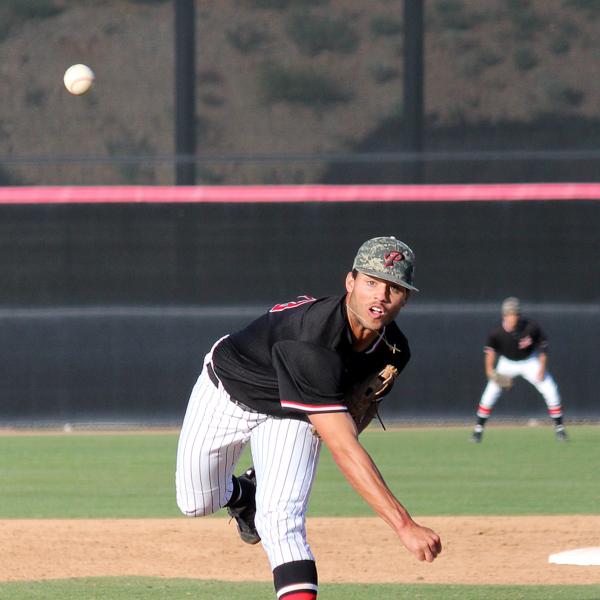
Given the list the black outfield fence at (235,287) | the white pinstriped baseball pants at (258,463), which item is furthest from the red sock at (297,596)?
the black outfield fence at (235,287)

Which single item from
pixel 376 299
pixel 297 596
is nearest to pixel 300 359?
pixel 376 299

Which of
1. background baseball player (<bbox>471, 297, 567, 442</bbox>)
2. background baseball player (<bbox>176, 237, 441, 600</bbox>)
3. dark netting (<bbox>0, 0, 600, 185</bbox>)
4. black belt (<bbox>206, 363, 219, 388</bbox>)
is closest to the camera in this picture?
background baseball player (<bbox>176, 237, 441, 600</bbox>)

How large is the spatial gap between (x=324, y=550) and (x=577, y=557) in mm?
1464

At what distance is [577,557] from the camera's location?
6.81 metres

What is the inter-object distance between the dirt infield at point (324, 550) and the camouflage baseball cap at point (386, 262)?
9.13 feet

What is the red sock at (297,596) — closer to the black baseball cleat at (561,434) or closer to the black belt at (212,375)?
the black belt at (212,375)

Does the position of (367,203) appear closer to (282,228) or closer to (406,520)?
(282,228)

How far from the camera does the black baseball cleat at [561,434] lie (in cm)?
1241

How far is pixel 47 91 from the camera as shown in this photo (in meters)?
16.2

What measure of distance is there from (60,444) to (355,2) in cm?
724

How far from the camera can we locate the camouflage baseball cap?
3.83 meters

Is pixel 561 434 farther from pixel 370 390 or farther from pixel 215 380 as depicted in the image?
pixel 370 390

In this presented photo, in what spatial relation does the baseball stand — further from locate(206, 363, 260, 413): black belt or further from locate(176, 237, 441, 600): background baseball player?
locate(206, 363, 260, 413): black belt

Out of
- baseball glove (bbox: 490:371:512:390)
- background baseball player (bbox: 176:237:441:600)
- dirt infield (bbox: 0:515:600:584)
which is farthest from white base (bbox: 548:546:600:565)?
baseball glove (bbox: 490:371:512:390)
